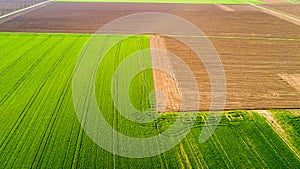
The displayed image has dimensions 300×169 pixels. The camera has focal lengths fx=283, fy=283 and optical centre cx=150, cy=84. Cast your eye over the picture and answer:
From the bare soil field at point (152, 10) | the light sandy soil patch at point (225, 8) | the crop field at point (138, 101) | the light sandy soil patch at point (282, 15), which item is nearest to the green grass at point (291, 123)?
the crop field at point (138, 101)

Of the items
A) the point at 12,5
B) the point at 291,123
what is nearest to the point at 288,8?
the point at 291,123

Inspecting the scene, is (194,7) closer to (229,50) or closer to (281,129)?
(229,50)

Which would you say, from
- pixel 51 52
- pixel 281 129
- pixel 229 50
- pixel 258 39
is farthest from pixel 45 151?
pixel 258 39

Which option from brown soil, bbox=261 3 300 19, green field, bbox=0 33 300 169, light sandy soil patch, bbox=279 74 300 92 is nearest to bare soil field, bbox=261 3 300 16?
brown soil, bbox=261 3 300 19

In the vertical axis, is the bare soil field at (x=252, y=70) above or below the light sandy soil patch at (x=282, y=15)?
below

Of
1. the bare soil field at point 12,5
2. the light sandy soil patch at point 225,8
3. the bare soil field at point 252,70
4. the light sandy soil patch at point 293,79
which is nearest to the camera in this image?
the bare soil field at point 252,70

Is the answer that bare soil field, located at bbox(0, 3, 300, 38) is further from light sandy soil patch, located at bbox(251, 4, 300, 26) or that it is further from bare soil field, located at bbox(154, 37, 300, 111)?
bare soil field, located at bbox(154, 37, 300, 111)

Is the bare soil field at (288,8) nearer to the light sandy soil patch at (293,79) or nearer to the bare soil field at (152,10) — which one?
the bare soil field at (152,10)

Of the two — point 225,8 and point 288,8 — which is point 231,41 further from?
point 288,8
